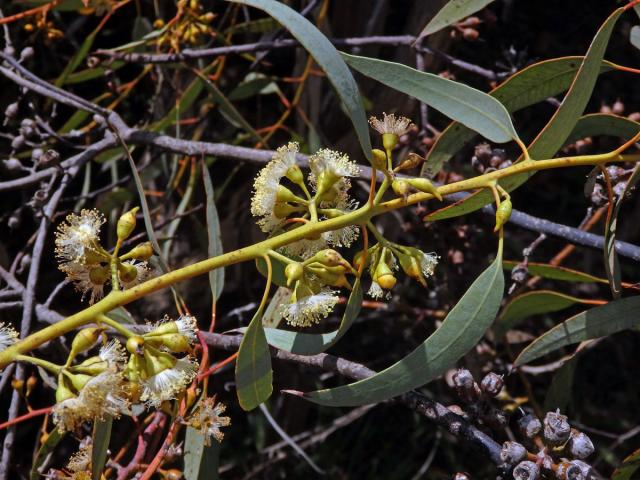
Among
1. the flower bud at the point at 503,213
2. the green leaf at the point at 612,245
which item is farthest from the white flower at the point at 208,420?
the green leaf at the point at 612,245

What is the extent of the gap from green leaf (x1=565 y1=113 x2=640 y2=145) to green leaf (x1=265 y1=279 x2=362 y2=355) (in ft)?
1.87

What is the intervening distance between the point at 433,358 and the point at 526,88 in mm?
598

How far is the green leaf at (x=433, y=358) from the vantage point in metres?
0.93

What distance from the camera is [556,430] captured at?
1.06 metres

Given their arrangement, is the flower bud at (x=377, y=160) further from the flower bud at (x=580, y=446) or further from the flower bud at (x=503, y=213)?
the flower bud at (x=580, y=446)

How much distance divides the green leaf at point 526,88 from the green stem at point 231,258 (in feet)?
0.95

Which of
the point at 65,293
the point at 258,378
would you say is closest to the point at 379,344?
the point at 65,293

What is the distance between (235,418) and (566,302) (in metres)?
1.26

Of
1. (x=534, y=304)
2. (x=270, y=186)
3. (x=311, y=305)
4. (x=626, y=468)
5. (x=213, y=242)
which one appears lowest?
(x=626, y=468)

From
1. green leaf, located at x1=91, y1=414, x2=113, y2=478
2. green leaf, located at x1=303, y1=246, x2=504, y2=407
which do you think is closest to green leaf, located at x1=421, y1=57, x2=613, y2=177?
green leaf, located at x1=303, y1=246, x2=504, y2=407

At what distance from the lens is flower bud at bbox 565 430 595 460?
1059 millimetres

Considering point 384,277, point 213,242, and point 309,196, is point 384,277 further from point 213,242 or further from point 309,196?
point 213,242

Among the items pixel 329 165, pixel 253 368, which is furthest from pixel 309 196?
pixel 253 368

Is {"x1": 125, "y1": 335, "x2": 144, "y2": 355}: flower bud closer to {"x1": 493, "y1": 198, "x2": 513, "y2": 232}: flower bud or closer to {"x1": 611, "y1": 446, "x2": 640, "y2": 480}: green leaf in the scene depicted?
{"x1": 493, "y1": 198, "x2": 513, "y2": 232}: flower bud
